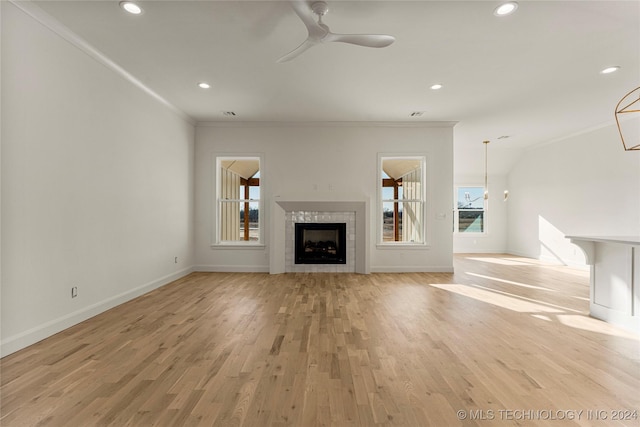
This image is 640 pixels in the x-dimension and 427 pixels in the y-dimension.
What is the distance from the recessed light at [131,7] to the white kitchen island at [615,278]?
494cm

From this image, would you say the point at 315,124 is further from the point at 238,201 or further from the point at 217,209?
the point at 217,209

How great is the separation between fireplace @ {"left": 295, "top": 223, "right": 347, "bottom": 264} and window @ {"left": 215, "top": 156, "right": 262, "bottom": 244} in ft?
2.74

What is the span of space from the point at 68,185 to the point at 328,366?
3.03 meters

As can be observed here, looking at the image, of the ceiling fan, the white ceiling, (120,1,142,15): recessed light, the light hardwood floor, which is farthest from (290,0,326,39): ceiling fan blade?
the light hardwood floor

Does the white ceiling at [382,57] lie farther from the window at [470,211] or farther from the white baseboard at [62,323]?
the window at [470,211]

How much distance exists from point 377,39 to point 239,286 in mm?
3829

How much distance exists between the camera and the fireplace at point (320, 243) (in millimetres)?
6059

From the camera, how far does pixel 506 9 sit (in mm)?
2623

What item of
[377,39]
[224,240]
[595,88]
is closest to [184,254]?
[224,240]

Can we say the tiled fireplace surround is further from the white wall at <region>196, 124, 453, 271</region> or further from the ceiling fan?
the ceiling fan

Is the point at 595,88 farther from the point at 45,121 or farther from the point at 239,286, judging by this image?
the point at 45,121

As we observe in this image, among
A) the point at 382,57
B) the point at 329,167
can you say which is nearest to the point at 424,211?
the point at 329,167

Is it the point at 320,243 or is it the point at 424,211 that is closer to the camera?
the point at 424,211

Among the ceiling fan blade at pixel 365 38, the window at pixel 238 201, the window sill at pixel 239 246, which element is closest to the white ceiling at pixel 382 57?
the ceiling fan blade at pixel 365 38
